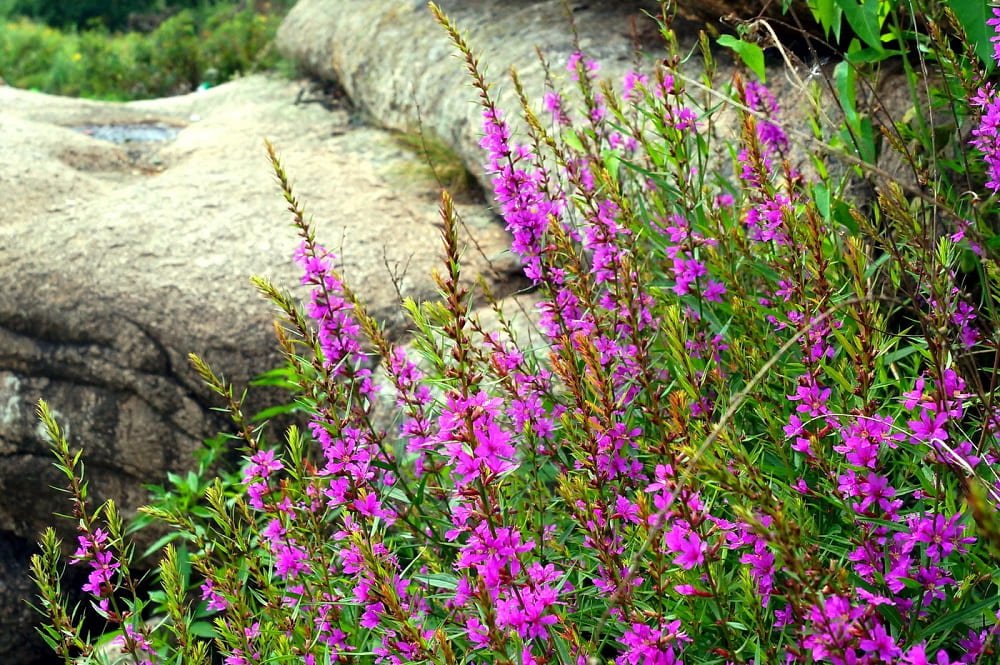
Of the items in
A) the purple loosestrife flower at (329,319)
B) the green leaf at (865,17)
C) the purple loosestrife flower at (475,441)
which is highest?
the green leaf at (865,17)

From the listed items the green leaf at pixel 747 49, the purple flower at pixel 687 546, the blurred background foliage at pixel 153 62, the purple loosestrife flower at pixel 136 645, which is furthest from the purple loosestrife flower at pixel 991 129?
the blurred background foliage at pixel 153 62

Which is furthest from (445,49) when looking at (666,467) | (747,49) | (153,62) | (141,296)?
(153,62)

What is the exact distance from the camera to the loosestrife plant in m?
1.35

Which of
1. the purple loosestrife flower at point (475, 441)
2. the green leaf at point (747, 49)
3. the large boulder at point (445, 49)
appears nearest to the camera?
the purple loosestrife flower at point (475, 441)

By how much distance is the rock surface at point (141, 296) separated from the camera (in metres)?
4.01

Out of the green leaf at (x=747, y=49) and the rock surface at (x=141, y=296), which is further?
the rock surface at (x=141, y=296)

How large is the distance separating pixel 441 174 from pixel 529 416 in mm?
3336

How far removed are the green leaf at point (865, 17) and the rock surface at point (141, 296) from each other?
1708mm

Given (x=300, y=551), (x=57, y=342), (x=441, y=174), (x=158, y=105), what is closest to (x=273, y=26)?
(x=158, y=105)

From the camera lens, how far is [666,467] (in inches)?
56.2

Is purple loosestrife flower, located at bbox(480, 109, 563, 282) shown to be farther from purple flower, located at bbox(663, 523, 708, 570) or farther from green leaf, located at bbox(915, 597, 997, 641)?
green leaf, located at bbox(915, 597, 997, 641)

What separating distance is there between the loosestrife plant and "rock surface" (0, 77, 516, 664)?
1.61 meters

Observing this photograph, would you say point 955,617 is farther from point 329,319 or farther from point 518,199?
point 329,319

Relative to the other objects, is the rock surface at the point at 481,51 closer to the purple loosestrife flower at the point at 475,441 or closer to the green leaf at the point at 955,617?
the green leaf at the point at 955,617
